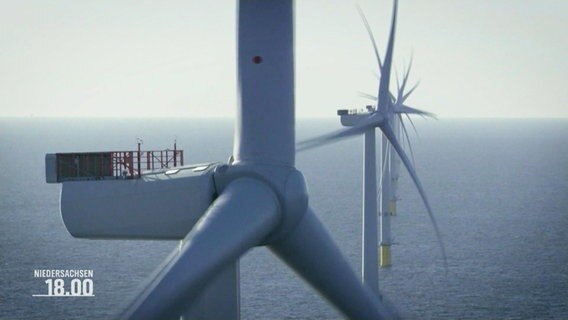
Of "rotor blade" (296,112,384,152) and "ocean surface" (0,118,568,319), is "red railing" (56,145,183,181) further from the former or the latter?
"ocean surface" (0,118,568,319)

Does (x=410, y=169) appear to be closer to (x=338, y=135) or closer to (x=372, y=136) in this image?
(x=338, y=135)

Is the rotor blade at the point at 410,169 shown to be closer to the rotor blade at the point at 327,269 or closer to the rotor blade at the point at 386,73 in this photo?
the rotor blade at the point at 386,73

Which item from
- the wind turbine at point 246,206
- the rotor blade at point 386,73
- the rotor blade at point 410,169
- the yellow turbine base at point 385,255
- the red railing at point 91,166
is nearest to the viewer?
the wind turbine at point 246,206

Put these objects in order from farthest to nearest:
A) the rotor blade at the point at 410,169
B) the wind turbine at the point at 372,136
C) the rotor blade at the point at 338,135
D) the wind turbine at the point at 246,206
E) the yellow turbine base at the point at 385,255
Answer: the yellow turbine base at the point at 385,255 < the wind turbine at the point at 372,136 < the rotor blade at the point at 410,169 < the rotor blade at the point at 338,135 < the wind turbine at the point at 246,206

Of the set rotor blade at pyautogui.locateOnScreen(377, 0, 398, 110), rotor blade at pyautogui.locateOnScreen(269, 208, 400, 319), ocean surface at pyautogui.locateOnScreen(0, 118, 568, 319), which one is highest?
rotor blade at pyautogui.locateOnScreen(377, 0, 398, 110)

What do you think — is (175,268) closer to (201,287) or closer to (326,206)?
(201,287)

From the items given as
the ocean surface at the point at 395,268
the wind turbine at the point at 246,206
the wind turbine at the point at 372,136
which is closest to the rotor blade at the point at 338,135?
the wind turbine at the point at 372,136

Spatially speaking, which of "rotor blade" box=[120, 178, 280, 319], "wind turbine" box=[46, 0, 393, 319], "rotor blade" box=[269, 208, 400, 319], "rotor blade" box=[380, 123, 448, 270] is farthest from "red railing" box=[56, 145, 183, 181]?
"rotor blade" box=[380, 123, 448, 270]
